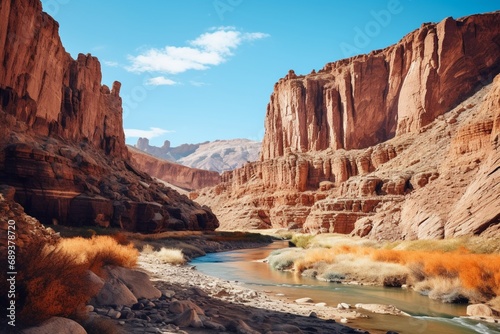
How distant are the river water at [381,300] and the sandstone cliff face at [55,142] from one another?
2381 cm

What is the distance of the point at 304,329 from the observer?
9.73 meters

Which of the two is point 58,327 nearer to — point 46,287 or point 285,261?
point 46,287

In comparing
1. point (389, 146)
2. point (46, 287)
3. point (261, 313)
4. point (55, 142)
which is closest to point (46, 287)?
point (46, 287)

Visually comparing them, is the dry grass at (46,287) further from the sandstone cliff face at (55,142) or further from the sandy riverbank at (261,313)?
the sandstone cliff face at (55,142)

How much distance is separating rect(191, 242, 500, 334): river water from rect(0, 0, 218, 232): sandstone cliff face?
23809 millimetres

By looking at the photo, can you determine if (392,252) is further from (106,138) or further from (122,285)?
(106,138)

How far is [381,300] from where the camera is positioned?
52.3 feet

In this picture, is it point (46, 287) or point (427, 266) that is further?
point (427, 266)

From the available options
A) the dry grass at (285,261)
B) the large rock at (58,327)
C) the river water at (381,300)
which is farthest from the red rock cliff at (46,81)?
the large rock at (58,327)

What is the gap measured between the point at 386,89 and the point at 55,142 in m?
83.1

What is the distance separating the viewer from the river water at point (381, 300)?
38.1 feet

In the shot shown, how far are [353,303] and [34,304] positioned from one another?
12.4 meters

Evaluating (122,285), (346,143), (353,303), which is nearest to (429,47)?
(346,143)

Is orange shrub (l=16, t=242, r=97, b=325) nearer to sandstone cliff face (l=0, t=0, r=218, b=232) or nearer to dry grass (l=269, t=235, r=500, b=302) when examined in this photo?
dry grass (l=269, t=235, r=500, b=302)
